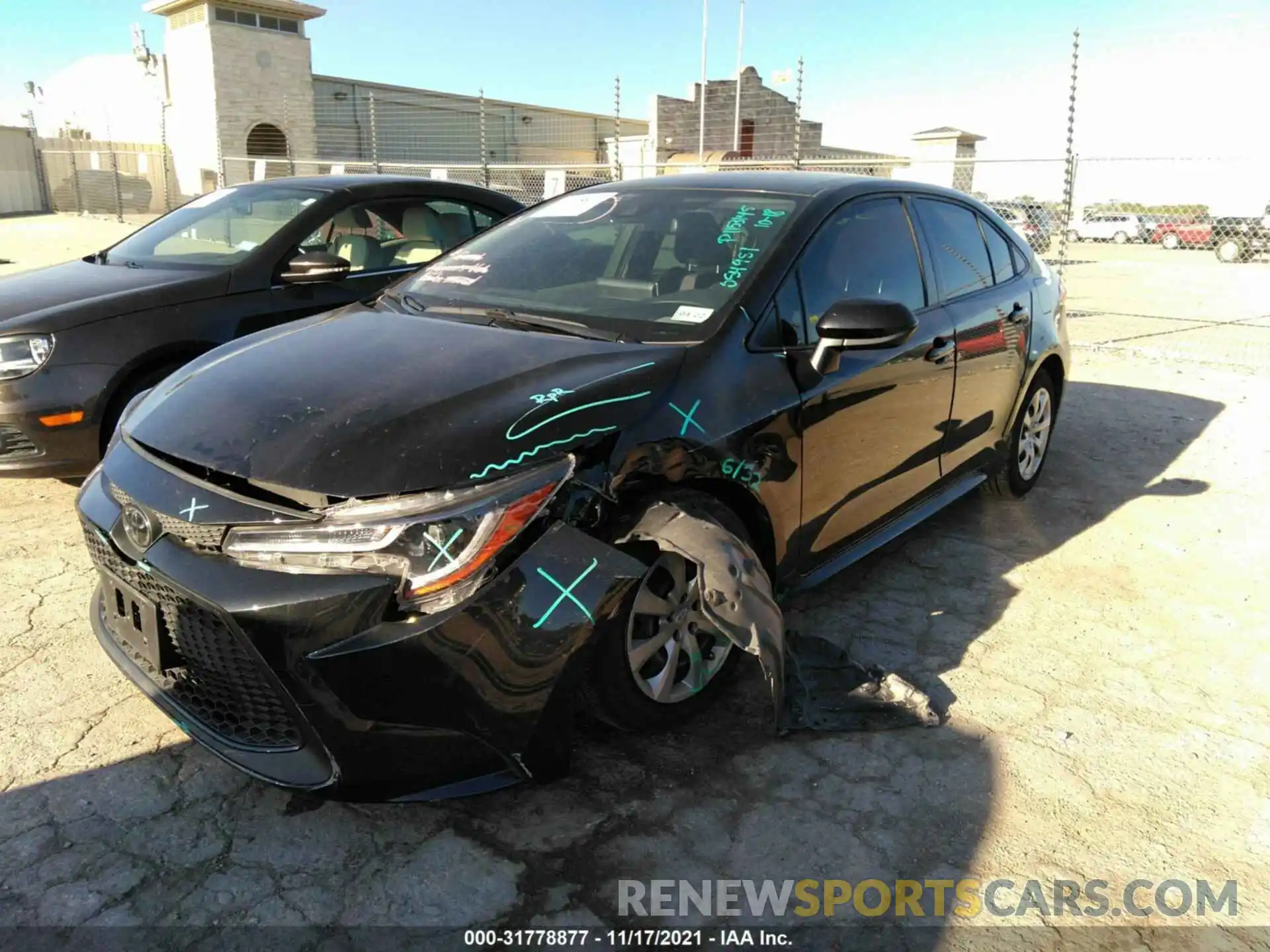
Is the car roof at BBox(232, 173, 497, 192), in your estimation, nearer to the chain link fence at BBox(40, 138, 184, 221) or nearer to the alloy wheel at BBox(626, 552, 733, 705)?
the alloy wheel at BBox(626, 552, 733, 705)

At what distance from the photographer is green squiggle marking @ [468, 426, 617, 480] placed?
217 centimetres

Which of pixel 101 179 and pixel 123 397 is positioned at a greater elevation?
pixel 101 179

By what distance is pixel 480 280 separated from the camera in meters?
3.46

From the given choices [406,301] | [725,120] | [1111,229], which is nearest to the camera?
[406,301]

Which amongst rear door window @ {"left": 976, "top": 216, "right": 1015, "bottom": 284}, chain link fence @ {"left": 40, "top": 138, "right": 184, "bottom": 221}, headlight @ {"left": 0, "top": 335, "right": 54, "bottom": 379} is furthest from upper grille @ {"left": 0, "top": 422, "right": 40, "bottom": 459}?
chain link fence @ {"left": 40, "top": 138, "right": 184, "bottom": 221}

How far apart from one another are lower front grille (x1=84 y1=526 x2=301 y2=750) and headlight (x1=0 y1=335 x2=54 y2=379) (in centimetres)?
226

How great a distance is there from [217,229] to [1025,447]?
4676 millimetres

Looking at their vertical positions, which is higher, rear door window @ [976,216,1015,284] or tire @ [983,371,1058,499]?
rear door window @ [976,216,1015,284]

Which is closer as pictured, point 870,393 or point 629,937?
point 629,937

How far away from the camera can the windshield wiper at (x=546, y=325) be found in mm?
2877

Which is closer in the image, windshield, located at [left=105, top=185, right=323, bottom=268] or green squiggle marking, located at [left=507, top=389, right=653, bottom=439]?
green squiggle marking, located at [left=507, top=389, right=653, bottom=439]

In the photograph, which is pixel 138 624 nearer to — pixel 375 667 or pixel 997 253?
pixel 375 667

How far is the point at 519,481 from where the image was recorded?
2.19 m

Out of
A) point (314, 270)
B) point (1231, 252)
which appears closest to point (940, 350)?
point (314, 270)
